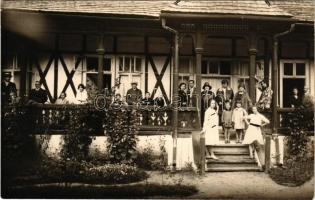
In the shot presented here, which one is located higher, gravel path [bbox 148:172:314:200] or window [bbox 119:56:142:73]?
Answer: window [bbox 119:56:142:73]

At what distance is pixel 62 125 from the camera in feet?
35.8

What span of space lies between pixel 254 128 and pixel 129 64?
179 inches

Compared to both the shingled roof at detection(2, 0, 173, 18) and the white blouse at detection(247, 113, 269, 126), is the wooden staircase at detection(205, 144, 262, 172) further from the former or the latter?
the shingled roof at detection(2, 0, 173, 18)

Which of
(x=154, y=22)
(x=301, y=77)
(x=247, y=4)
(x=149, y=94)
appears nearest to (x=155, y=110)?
(x=149, y=94)

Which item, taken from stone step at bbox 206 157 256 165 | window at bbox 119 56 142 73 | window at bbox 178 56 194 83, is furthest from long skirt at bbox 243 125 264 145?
window at bbox 119 56 142 73

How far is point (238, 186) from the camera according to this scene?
9.87m

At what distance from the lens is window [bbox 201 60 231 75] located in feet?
45.8

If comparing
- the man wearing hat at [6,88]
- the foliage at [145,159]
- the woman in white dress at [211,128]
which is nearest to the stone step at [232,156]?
the woman in white dress at [211,128]

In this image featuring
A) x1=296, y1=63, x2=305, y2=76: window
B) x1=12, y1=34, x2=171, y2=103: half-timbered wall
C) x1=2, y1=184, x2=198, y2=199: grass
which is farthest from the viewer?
x1=296, y1=63, x2=305, y2=76: window

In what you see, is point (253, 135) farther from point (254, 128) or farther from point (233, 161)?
point (233, 161)

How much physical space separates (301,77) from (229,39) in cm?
247

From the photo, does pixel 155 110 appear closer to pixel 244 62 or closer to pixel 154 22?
pixel 154 22

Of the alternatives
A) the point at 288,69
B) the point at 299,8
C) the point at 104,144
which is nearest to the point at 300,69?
the point at 288,69

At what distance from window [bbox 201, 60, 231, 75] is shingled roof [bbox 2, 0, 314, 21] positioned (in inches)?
95.2
